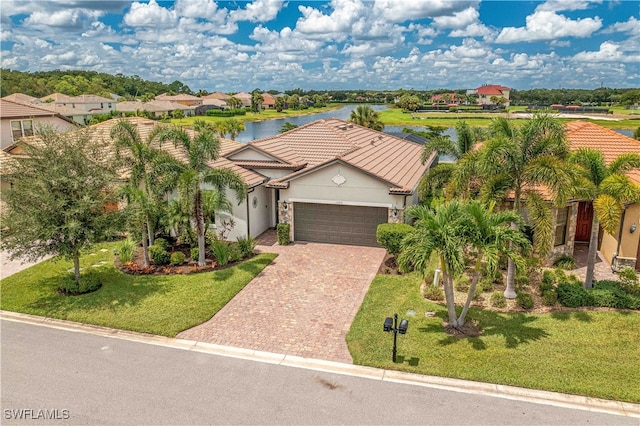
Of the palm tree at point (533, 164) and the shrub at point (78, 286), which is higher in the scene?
the palm tree at point (533, 164)

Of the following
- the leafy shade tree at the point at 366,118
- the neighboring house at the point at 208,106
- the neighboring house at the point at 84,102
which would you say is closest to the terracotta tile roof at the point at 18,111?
the leafy shade tree at the point at 366,118

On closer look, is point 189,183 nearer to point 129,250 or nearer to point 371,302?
point 129,250

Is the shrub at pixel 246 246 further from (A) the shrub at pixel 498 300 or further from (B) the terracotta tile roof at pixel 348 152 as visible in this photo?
(A) the shrub at pixel 498 300

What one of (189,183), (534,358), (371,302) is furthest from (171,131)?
(534,358)

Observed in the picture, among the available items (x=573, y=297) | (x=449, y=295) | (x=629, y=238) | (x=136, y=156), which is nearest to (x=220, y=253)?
(x=136, y=156)

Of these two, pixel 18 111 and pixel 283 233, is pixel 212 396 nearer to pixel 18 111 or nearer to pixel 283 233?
pixel 283 233

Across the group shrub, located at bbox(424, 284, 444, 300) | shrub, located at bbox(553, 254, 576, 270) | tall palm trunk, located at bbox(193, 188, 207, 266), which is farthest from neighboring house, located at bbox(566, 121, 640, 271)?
tall palm trunk, located at bbox(193, 188, 207, 266)

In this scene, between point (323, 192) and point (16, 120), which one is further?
point (16, 120)
